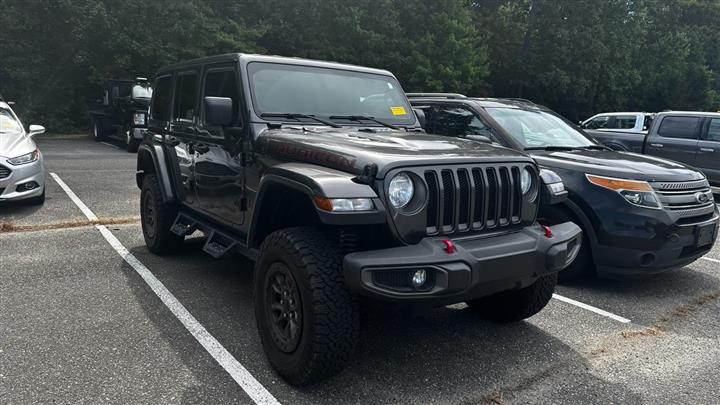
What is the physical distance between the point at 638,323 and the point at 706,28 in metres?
48.1

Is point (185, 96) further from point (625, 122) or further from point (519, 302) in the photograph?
point (625, 122)

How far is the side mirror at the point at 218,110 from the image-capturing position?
141 inches

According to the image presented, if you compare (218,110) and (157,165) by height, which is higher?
(218,110)

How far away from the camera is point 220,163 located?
13.7ft

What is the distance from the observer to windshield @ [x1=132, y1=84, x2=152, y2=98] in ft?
48.2

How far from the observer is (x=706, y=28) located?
42.4 metres

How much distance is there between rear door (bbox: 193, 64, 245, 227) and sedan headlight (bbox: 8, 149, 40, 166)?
388 centimetres

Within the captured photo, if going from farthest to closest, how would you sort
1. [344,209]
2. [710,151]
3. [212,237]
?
[710,151] < [212,237] < [344,209]

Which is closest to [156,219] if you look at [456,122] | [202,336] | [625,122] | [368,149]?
[202,336]

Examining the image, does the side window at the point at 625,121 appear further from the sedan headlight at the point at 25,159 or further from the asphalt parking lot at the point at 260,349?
the sedan headlight at the point at 25,159

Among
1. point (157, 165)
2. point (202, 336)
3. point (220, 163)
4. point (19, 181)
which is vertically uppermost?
point (220, 163)

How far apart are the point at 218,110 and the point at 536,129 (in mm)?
3728

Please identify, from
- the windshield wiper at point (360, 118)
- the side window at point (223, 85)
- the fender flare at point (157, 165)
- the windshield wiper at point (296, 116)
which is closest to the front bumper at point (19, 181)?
the fender flare at point (157, 165)

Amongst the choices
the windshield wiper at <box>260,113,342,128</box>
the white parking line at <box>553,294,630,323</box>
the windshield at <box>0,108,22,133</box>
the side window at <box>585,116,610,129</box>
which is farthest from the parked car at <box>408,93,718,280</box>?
the side window at <box>585,116,610,129</box>
